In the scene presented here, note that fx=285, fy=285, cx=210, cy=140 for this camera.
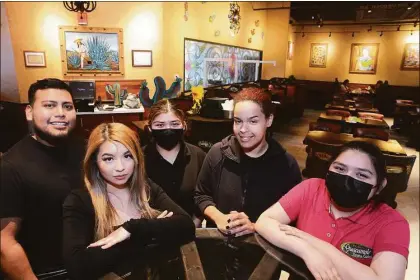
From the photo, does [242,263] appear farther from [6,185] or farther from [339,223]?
[6,185]

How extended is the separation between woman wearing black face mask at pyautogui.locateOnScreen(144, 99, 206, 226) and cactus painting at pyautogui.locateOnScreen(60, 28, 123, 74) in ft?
14.0

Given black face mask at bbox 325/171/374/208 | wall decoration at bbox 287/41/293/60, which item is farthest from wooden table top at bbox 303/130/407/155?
wall decoration at bbox 287/41/293/60

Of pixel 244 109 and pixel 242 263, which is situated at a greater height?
pixel 244 109

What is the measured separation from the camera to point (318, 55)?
13531 mm

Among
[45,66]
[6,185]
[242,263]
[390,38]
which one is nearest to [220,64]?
[45,66]

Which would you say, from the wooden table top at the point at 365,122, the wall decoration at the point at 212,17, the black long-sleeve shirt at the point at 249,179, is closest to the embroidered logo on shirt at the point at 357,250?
the black long-sleeve shirt at the point at 249,179

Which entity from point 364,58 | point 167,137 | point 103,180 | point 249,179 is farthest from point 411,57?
point 103,180

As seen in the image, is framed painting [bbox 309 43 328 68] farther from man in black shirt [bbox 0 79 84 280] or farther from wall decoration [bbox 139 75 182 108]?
man in black shirt [bbox 0 79 84 280]

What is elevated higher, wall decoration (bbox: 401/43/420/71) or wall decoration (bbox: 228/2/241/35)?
wall decoration (bbox: 228/2/241/35)

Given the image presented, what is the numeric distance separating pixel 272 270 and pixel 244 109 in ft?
2.68

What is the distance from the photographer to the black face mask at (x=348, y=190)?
3.91ft

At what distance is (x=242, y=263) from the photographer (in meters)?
1.20

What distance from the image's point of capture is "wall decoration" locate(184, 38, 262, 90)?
6352mm

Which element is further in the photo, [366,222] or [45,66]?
[45,66]
